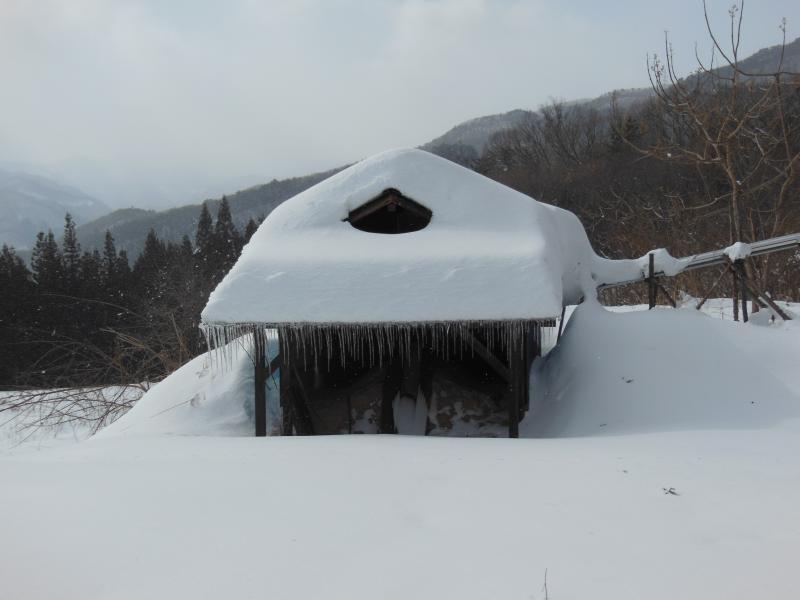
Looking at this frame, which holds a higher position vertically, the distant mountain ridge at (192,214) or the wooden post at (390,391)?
the distant mountain ridge at (192,214)

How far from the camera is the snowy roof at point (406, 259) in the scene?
7.55 metres

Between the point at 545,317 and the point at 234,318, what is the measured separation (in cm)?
373

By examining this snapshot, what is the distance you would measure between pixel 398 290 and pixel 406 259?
68 centimetres

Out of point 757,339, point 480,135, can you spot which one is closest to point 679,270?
point 757,339

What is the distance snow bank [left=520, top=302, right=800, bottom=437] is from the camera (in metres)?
7.21

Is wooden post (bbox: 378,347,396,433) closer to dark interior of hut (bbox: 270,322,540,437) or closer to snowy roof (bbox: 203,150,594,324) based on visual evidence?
dark interior of hut (bbox: 270,322,540,437)

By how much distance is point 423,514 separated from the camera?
4020 millimetres

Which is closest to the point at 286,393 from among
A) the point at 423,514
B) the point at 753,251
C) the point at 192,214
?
the point at 423,514

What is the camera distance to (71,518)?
388cm

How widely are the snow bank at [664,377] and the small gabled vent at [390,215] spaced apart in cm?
319

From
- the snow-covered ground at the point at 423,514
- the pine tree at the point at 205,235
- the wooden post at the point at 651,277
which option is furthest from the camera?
the pine tree at the point at 205,235

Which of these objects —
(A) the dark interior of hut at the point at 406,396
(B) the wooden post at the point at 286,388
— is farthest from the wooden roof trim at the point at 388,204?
(B) the wooden post at the point at 286,388

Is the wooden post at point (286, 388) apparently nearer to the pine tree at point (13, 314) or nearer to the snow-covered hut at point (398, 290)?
the snow-covered hut at point (398, 290)

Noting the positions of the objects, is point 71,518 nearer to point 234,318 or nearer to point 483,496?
point 483,496
